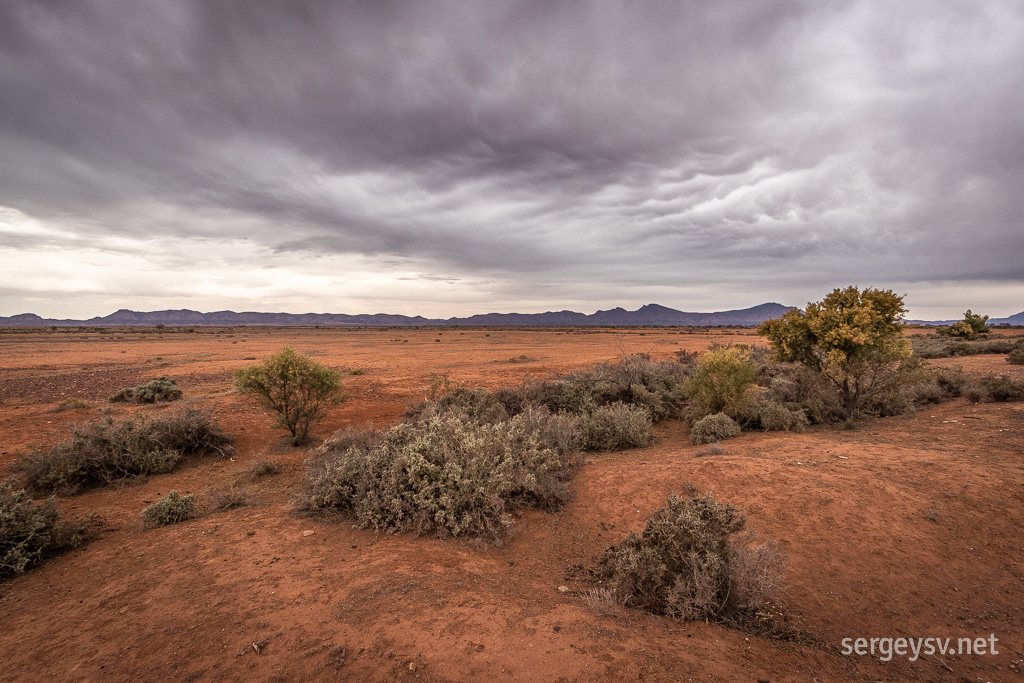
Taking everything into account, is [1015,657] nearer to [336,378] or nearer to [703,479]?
[703,479]

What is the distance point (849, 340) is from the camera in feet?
32.7

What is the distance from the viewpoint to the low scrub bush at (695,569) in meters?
3.96

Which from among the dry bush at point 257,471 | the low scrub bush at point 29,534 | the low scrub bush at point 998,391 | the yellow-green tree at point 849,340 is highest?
the yellow-green tree at point 849,340

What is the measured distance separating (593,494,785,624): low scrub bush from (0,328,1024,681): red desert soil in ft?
Result: 0.74

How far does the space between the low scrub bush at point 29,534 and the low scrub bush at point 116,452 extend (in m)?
2.23

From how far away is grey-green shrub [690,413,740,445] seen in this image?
9539mm

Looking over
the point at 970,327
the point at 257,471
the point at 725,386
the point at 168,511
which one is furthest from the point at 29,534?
the point at 970,327

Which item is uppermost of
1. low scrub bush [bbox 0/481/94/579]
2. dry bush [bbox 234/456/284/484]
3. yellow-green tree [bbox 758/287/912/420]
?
yellow-green tree [bbox 758/287/912/420]

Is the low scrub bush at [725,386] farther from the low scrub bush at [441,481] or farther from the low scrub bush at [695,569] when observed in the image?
the low scrub bush at [695,569]

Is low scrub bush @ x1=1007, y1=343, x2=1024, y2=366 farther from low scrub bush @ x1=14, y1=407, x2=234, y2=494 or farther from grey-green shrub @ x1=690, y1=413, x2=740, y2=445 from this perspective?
low scrub bush @ x1=14, y1=407, x2=234, y2=494

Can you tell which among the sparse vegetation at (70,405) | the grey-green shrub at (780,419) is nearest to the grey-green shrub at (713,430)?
the grey-green shrub at (780,419)

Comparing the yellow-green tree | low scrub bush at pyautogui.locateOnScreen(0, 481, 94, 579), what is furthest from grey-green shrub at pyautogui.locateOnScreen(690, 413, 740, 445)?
low scrub bush at pyautogui.locateOnScreen(0, 481, 94, 579)

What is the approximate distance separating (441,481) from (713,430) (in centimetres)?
659

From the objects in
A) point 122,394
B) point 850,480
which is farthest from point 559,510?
point 122,394
